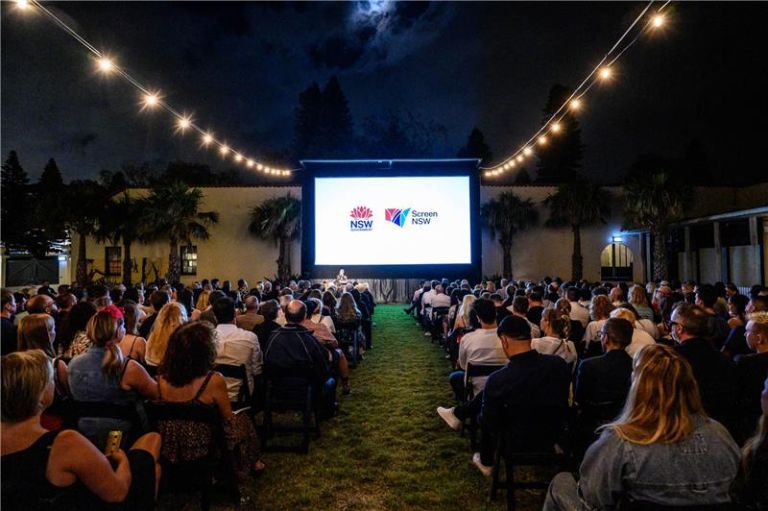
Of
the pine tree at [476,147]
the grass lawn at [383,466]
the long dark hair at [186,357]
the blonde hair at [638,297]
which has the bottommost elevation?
the grass lawn at [383,466]

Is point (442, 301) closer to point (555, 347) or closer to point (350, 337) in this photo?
point (350, 337)

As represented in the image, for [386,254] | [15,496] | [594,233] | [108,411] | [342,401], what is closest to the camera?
[15,496]

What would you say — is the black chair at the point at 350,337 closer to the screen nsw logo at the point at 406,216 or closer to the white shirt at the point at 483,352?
the white shirt at the point at 483,352

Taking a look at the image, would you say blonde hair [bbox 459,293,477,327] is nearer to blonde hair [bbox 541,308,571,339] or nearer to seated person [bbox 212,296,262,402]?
blonde hair [bbox 541,308,571,339]

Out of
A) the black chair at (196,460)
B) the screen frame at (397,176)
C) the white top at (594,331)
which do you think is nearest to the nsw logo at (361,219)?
the screen frame at (397,176)

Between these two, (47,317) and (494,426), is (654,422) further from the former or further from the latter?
(47,317)

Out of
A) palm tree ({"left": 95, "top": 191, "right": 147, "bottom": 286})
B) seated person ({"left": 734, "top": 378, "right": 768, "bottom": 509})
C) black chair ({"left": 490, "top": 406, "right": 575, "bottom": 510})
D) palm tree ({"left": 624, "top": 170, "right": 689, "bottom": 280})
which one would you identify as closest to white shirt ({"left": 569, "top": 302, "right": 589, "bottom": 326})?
black chair ({"left": 490, "top": 406, "right": 575, "bottom": 510})

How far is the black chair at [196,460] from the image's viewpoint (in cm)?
258

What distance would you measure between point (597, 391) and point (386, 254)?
10.9m

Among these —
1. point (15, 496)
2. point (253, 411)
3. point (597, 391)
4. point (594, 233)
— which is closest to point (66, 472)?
point (15, 496)

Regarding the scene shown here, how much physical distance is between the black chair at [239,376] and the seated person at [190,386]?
0.91 m

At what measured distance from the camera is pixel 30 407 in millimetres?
1696

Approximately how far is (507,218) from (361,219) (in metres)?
7.85

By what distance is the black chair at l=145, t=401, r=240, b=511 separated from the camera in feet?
8.46
